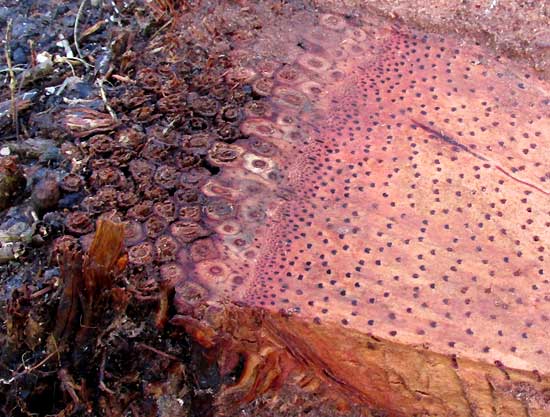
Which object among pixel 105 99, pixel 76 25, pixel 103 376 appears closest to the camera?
pixel 103 376

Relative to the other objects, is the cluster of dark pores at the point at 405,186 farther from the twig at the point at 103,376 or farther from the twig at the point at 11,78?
the twig at the point at 11,78

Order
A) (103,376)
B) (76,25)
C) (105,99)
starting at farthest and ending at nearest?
(76,25) < (105,99) < (103,376)

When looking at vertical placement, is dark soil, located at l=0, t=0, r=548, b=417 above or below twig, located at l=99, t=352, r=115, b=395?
above

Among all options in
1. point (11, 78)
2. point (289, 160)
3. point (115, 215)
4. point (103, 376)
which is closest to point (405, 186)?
point (289, 160)

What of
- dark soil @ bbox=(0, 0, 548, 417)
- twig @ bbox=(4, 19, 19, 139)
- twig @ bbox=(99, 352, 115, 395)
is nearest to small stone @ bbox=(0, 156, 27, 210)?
dark soil @ bbox=(0, 0, 548, 417)

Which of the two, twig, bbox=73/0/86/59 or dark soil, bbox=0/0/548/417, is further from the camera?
twig, bbox=73/0/86/59

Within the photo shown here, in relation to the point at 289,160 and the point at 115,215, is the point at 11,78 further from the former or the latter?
the point at 289,160

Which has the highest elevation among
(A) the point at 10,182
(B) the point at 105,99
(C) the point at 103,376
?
(B) the point at 105,99

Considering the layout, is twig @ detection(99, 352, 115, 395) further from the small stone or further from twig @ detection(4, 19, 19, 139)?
twig @ detection(4, 19, 19, 139)
